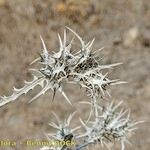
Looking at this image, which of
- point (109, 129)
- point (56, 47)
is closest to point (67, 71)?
point (109, 129)

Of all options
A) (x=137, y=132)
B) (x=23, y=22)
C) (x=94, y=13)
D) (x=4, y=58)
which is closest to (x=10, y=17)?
(x=23, y=22)

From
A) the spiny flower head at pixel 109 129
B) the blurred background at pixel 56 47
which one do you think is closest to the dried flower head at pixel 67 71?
the spiny flower head at pixel 109 129

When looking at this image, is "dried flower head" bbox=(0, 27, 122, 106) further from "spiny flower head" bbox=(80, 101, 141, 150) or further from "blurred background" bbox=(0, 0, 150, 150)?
"blurred background" bbox=(0, 0, 150, 150)

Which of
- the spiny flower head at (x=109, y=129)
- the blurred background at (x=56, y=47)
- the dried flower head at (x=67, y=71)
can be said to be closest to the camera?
the dried flower head at (x=67, y=71)

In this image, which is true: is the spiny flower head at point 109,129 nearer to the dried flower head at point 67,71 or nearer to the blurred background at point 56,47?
the dried flower head at point 67,71

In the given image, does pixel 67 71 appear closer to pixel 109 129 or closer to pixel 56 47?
pixel 109 129

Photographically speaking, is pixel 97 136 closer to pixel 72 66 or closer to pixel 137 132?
pixel 72 66

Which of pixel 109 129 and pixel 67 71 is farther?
pixel 109 129

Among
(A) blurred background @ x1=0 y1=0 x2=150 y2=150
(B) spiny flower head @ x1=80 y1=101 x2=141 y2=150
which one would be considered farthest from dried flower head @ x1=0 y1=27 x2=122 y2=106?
(A) blurred background @ x1=0 y1=0 x2=150 y2=150
